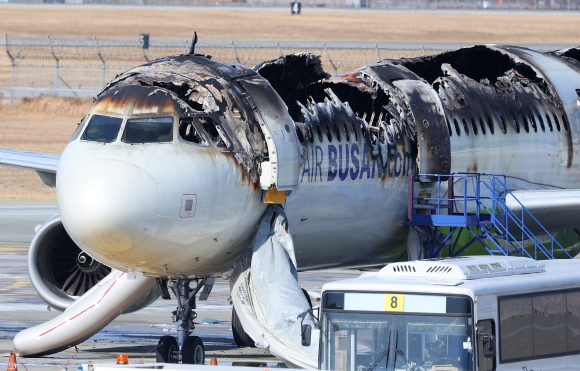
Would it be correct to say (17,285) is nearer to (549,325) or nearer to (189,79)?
(189,79)

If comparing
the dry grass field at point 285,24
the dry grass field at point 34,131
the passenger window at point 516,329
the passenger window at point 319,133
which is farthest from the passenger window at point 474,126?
the dry grass field at point 285,24

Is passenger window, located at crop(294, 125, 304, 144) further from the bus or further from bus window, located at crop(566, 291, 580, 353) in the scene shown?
bus window, located at crop(566, 291, 580, 353)

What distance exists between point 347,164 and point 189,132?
2664mm

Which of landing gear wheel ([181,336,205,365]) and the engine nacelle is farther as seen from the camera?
the engine nacelle

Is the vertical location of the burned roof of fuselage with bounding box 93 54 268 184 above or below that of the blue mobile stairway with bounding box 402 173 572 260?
above

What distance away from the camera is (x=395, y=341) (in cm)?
1456

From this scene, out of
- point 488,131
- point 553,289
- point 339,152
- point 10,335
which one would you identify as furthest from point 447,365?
point 10,335

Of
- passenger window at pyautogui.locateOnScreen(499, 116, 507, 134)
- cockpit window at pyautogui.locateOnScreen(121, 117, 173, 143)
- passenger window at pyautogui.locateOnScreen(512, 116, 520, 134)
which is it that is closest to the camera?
cockpit window at pyautogui.locateOnScreen(121, 117, 173, 143)

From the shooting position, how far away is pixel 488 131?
2281cm

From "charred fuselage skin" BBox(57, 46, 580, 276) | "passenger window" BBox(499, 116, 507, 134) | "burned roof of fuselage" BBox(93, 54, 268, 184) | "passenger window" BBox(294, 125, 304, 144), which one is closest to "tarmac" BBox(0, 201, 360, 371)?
"charred fuselage skin" BBox(57, 46, 580, 276)

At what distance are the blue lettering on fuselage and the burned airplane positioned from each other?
1.0 inches

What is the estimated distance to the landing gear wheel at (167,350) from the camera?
18.0 m

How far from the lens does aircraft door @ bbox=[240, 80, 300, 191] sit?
17797mm

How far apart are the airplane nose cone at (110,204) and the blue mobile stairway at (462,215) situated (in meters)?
5.70
